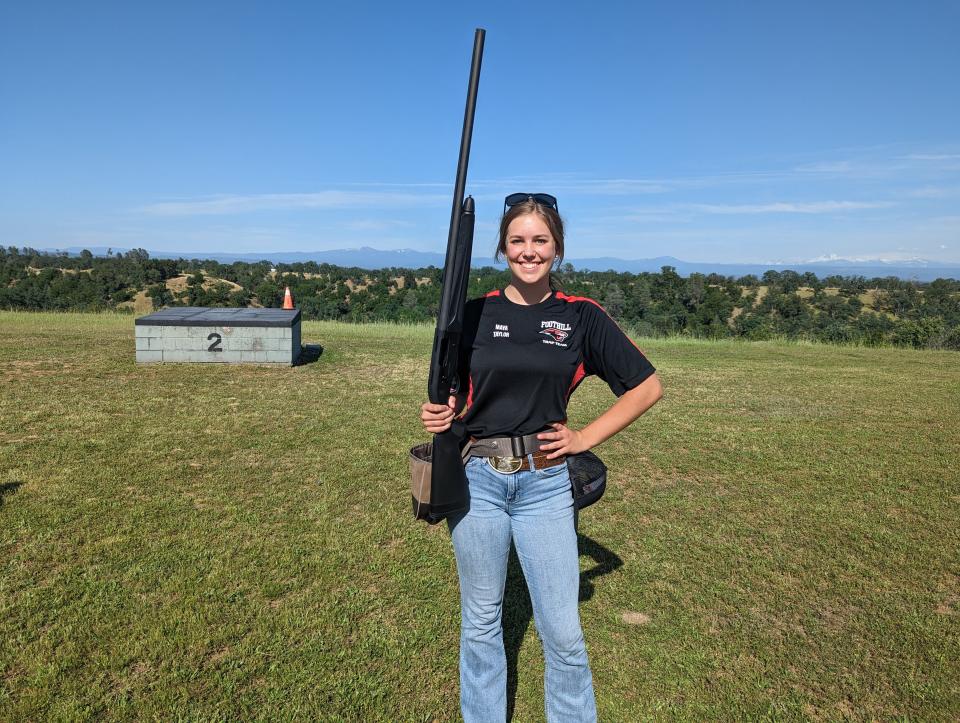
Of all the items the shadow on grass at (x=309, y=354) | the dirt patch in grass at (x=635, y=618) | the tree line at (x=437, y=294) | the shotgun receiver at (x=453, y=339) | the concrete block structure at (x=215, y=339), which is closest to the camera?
the shotgun receiver at (x=453, y=339)

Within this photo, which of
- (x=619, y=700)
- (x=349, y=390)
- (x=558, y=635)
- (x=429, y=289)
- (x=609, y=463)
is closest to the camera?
(x=558, y=635)

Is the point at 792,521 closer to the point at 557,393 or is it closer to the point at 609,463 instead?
the point at 609,463

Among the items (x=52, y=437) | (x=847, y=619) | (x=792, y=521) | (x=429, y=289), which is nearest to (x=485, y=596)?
(x=847, y=619)

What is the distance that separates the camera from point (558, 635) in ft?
7.52

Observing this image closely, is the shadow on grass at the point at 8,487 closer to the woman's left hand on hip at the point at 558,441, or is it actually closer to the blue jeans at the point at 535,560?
the blue jeans at the point at 535,560

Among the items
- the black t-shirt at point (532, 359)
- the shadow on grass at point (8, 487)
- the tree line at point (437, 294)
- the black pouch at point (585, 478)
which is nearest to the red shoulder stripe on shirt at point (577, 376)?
the black t-shirt at point (532, 359)

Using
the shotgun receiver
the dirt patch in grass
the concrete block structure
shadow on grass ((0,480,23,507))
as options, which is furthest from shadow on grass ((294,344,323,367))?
the shotgun receiver

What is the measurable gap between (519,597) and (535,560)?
82.8 inches

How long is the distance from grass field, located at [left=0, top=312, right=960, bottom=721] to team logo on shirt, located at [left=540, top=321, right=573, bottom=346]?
1.96 meters

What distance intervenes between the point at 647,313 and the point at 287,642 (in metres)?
43.6

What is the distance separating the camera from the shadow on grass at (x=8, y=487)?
5.43 m

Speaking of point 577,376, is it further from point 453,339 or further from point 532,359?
point 453,339

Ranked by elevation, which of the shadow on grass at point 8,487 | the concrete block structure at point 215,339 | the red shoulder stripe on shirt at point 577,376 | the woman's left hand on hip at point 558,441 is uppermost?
the red shoulder stripe on shirt at point 577,376

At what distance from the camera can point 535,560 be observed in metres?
2.30
